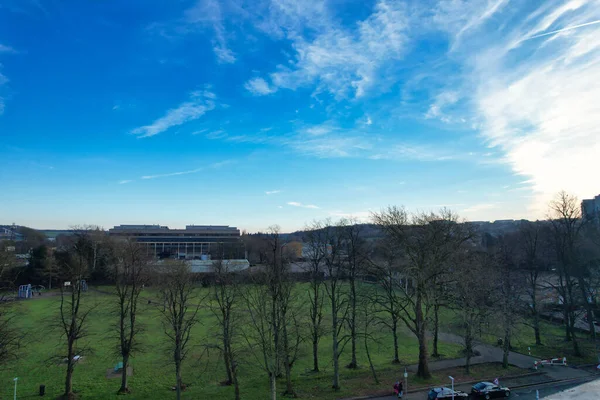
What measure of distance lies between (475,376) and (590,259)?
23.1 meters

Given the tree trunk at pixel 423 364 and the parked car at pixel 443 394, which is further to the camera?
the tree trunk at pixel 423 364

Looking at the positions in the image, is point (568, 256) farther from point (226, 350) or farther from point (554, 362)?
point (226, 350)

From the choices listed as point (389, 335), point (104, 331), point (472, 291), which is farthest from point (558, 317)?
point (104, 331)

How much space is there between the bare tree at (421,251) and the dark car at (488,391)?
11.0 ft

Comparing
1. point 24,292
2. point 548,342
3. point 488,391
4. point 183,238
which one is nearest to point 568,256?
point 548,342

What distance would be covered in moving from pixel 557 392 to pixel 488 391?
192 inches

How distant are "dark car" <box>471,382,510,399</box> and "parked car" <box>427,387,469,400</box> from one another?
690 mm

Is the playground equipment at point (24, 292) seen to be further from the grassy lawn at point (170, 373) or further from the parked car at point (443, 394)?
the parked car at point (443, 394)

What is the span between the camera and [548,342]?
34.8m

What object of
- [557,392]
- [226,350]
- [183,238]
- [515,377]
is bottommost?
[515,377]

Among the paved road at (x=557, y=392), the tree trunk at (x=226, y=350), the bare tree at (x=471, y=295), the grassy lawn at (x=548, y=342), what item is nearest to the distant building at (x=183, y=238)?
the grassy lawn at (x=548, y=342)

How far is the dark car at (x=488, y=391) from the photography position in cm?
2155

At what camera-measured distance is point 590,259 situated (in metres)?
37.9

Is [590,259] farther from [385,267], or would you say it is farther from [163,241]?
[163,241]
